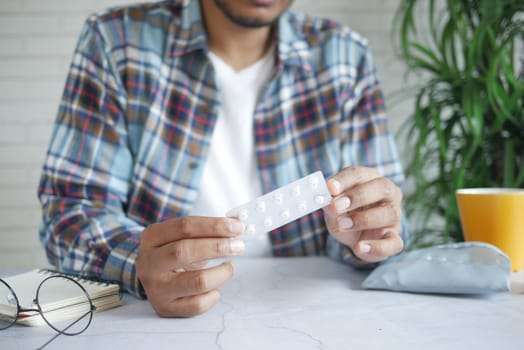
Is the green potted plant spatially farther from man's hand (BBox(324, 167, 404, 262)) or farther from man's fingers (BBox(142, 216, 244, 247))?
man's fingers (BBox(142, 216, 244, 247))

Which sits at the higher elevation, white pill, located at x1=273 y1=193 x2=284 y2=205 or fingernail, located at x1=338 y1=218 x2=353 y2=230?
white pill, located at x1=273 y1=193 x2=284 y2=205

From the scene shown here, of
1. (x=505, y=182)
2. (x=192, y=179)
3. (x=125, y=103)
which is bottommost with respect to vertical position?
(x=505, y=182)

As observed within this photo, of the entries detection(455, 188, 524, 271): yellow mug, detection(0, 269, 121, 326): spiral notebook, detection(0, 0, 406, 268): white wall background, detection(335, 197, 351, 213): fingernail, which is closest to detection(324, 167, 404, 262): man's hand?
detection(335, 197, 351, 213): fingernail

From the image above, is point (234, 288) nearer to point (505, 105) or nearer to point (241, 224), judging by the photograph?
point (241, 224)

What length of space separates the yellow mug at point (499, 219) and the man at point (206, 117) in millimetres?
224

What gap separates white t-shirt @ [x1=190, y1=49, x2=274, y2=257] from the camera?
129 centimetres

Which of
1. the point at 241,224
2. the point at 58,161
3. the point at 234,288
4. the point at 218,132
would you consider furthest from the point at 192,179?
→ the point at 241,224

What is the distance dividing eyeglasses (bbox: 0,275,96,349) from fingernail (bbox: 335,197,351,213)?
→ 331 mm

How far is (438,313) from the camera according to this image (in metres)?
0.74

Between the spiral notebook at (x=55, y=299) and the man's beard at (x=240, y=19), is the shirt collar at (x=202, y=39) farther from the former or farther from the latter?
the spiral notebook at (x=55, y=299)

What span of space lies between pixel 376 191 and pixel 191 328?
1.06 ft

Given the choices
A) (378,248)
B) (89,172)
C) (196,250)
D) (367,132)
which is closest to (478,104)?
(367,132)

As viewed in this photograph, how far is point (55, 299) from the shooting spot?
74cm

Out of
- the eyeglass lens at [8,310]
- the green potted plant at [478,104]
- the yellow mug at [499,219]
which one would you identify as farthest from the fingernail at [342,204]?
the green potted plant at [478,104]
